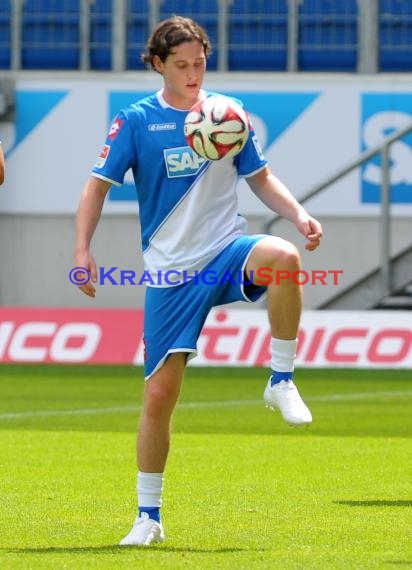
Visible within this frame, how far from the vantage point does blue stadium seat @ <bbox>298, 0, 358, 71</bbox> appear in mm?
24328

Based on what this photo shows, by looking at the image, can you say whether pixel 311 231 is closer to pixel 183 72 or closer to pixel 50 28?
pixel 183 72

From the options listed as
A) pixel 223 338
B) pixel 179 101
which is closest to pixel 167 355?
pixel 179 101

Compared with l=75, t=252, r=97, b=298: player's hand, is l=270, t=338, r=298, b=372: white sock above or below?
below

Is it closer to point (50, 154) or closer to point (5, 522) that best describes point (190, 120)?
point (5, 522)

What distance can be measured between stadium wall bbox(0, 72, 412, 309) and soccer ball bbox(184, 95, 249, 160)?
17.0 meters

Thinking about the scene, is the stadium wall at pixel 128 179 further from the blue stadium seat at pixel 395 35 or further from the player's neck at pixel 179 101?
the player's neck at pixel 179 101

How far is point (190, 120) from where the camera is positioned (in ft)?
21.6

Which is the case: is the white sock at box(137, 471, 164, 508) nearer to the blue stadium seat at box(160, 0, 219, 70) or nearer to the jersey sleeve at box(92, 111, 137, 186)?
the jersey sleeve at box(92, 111, 137, 186)

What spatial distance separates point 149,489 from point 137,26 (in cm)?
1867

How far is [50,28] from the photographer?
25109mm

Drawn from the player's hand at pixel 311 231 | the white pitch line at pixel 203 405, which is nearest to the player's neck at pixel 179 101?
the player's hand at pixel 311 231

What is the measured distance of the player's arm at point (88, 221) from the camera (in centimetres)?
650

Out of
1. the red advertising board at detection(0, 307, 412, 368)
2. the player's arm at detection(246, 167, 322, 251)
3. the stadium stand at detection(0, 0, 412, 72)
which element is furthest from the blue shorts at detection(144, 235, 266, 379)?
the stadium stand at detection(0, 0, 412, 72)

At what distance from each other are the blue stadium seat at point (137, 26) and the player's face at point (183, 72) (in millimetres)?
18182
